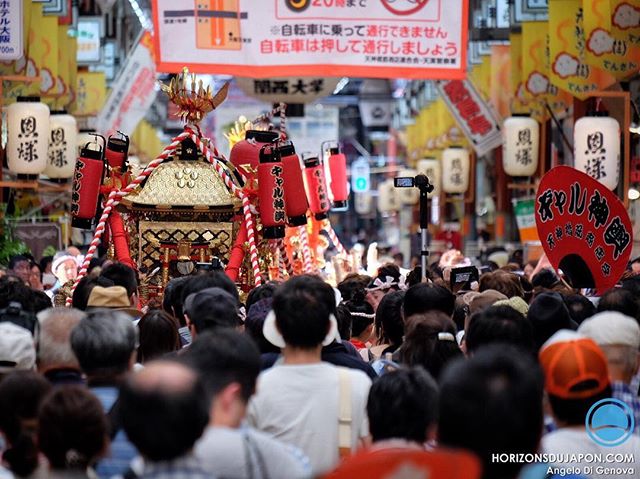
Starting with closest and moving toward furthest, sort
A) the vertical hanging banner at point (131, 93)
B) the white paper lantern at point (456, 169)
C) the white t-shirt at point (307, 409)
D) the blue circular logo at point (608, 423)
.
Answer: the blue circular logo at point (608, 423), the white t-shirt at point (307, 409), the vertical hanging banner at point (131, 93), the white paper lantern at point (456, 169)

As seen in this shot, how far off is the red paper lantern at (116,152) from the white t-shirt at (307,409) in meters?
8.53

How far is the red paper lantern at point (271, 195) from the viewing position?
13.6 meters

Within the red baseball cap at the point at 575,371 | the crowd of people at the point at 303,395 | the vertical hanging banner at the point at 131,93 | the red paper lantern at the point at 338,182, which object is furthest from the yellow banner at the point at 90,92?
the red baseball cap at the point at 575,371

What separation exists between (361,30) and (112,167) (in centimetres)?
415

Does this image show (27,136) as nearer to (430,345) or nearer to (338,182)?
(338,182)

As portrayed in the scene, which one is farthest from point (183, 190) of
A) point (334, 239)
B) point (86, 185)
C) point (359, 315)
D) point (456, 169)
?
point (456, 169)

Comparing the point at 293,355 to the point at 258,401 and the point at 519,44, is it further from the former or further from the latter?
the point at 519,44

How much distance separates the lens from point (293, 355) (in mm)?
5812

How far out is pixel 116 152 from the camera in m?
14.0

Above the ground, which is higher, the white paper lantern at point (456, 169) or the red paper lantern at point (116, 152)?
the red paper lantern at point (116, 152)

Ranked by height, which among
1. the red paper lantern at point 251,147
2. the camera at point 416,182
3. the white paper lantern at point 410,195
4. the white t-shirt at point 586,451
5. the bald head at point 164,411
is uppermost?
the red paper lantern at point 251,147

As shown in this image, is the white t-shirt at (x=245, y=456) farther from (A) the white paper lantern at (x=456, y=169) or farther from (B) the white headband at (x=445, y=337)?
(A) the white paper lantern at (x=456, y=169)

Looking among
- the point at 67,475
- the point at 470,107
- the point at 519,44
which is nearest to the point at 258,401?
the point at 67,475

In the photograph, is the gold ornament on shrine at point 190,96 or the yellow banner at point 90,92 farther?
the yellow banner at point 90,92
